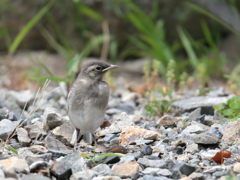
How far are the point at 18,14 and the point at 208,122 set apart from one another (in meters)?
5.68

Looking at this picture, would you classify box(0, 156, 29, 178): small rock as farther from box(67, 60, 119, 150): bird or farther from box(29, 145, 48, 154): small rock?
box(67, 60, 119, 150): bird

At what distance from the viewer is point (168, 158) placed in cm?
331

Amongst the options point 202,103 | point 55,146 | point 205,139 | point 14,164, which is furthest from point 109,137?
point 202,103

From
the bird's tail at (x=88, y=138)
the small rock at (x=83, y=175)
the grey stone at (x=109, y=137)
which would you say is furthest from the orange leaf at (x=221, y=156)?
the bird's tail at (x=88, y=138)

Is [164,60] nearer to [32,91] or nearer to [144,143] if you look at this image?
[32,91]

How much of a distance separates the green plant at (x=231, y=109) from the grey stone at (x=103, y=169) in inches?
73.6

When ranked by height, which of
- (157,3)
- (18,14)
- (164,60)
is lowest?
(164,60)

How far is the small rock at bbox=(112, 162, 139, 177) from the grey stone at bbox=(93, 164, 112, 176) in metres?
0.05

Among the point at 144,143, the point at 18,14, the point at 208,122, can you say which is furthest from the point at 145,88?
the point at 18,14

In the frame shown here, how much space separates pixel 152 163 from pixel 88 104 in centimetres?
113

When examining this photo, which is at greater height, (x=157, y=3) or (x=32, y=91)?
(x=157, y=3)

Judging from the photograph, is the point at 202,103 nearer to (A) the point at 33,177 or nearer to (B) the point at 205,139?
(B) the point at 205,139

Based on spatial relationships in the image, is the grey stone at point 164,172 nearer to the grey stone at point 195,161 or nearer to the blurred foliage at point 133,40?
the grey stone at point 195,161

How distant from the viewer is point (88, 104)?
13.0 feet
